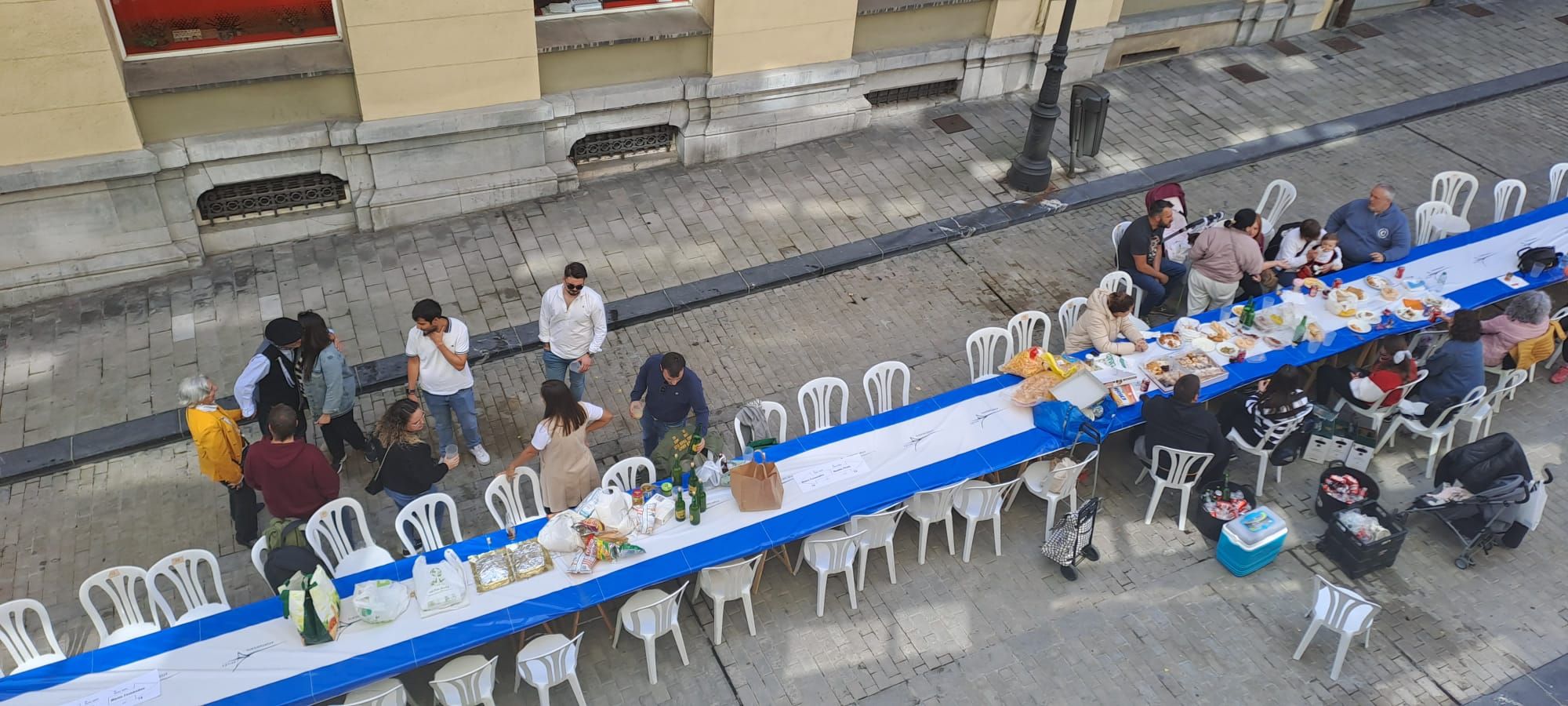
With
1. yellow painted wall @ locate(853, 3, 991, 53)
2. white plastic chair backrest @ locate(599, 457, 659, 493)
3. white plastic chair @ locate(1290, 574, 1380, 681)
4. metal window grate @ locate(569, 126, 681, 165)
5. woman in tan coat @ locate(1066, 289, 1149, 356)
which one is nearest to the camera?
white plastic chair @ locate(1290, 574, 1380, 681)

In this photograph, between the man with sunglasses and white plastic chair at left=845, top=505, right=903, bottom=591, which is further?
the man with sunglasses

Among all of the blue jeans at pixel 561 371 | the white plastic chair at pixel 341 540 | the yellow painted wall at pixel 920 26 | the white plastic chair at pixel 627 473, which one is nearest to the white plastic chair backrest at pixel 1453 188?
the yellow painted wall at pixel 920 26

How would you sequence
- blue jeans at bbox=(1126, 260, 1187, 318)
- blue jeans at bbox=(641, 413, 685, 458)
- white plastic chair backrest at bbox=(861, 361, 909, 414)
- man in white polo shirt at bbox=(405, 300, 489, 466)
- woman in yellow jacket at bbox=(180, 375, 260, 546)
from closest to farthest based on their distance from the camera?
woman in yellow jacket at bbox=(180, 375, 260, 546), man in white polo shirt at bbox=(405, 300, 489, 466), blue jeans at bbox=(641, 413, 685, 458), white plastic chair backrest at bbox=(861, 361, 909, 414), blue jeans at bbox=(1126, 260, 1187, 318)

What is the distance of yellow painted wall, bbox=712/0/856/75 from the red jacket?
623cm

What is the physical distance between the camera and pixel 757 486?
740cm

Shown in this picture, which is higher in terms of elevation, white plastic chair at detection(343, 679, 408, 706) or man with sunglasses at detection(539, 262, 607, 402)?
man with sunglasses at detection(539, 262, 607, 402)

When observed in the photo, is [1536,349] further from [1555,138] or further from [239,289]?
[239,289]

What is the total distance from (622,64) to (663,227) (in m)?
1.70

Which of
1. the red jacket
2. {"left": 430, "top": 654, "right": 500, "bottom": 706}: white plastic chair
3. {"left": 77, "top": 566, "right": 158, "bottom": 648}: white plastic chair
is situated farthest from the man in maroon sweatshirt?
{"left": 430, "top": 654, "right": 500, "bottom": 706}: white plastic chair

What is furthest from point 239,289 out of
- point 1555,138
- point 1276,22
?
point 1555,138

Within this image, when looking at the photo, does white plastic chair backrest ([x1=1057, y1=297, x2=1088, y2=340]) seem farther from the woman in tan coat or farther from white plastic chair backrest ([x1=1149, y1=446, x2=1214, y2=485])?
white plastic chair backrest ([x1=1149, y1=446, x2=1214, y2=485])

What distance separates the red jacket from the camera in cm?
700

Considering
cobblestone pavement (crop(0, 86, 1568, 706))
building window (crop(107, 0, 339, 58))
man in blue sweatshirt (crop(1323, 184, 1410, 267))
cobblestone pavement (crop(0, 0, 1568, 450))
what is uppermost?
building window (crop(107, 0, 339, 58))

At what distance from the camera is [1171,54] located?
14.6 meters
